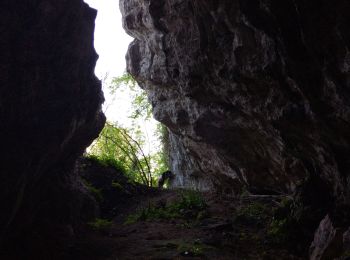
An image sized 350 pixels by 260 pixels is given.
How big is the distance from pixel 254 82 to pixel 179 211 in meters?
6.12

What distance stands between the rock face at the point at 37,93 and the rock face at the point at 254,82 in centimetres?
329

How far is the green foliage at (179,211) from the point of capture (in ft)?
45.0

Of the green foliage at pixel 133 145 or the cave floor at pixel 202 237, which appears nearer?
the cave floor at pixel 202 237

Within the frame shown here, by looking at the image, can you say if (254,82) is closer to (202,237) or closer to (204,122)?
(204,122)

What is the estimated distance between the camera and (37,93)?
332 inches

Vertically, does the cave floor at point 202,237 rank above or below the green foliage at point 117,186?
below

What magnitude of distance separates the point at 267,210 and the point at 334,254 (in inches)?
209

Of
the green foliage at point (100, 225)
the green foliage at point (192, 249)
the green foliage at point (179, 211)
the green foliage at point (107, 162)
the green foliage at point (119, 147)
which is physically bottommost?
the green foliage at point (192, 249)

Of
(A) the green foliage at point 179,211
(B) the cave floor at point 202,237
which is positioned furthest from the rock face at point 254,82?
(A) the green foliage at point 179,211

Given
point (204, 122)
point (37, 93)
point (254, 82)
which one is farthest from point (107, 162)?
point (37, 93)

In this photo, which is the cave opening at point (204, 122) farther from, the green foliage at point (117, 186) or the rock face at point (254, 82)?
the green foliage at point (117, 186)

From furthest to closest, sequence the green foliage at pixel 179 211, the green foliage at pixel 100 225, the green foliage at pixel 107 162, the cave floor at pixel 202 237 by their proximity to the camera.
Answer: the green foliage at pixel 107 162, the green foliage at pixel 179 211, the green foliage at pixel 100 225, the cave floor at pixel 202 237

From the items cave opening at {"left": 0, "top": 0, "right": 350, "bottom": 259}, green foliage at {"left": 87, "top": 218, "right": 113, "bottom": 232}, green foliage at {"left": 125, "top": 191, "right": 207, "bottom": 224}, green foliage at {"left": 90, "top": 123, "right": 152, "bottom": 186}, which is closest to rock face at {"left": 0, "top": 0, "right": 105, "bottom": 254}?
cave opening at {"left": 0, "top": 0, "right": 350, "bottom": 259}

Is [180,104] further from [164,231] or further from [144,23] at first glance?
[164,231]
